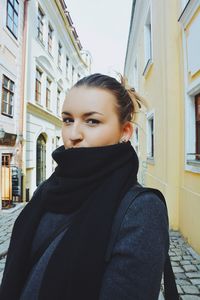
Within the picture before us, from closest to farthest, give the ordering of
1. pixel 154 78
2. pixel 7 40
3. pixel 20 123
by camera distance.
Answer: pixel 154 78 → pixel 7 40 → pixel 20 123

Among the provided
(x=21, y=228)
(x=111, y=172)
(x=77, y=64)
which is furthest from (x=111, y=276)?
(x=77, y=64)

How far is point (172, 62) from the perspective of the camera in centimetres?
585

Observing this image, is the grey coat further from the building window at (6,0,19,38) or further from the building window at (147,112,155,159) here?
the building window at (6,0,19,38)

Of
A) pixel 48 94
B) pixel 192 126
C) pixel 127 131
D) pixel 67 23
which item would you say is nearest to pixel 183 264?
pixel 192 126

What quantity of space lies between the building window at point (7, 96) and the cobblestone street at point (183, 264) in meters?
4.50

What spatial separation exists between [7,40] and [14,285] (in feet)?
30.7

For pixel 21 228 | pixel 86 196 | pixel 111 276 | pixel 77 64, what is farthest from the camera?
pixel 77 64

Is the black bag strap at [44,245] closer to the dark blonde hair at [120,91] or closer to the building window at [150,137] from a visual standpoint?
the dark blonde hair at [120,91]

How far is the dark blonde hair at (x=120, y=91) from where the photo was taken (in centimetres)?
121

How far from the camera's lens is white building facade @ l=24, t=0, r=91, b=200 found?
435 inches

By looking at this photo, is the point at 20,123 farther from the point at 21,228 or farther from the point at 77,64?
the point at 77,64

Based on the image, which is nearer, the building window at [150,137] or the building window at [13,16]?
the building window at [150,137]

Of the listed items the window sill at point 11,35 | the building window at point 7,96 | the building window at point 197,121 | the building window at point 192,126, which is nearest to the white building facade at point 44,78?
the window sill at point 11,35

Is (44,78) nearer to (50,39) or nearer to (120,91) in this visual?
(50,39)
